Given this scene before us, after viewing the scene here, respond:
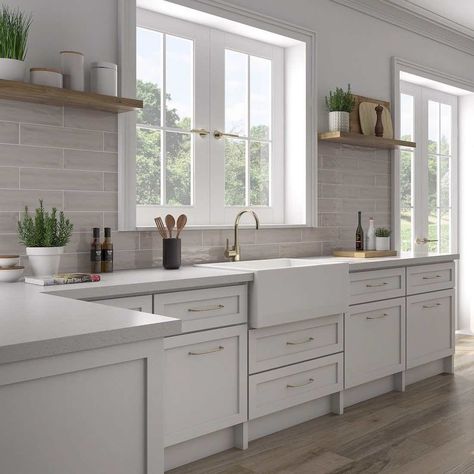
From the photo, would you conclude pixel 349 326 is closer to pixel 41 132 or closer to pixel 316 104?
pixel 316 104

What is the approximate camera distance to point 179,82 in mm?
3533

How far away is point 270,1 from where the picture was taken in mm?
3791

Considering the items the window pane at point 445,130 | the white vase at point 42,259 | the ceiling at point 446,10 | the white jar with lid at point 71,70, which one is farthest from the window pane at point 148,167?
the window pane at point 445,130

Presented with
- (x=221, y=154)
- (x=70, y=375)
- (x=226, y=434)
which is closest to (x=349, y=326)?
(x=226, y=434)

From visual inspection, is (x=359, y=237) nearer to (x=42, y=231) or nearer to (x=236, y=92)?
(x=236, y=92)

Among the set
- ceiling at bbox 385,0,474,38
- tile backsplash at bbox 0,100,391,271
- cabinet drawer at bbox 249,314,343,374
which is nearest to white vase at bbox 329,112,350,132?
tile backsplash at bbox 0,100,391,271

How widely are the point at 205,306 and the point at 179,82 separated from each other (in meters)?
1.46

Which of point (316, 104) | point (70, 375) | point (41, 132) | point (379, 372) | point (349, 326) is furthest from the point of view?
point (316, 104)

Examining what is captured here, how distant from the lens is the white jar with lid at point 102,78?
2828 mm

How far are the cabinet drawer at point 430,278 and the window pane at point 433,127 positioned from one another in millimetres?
1653

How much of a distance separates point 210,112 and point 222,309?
4.59ft

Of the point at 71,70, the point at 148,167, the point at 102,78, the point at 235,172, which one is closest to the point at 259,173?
the point at 235,172

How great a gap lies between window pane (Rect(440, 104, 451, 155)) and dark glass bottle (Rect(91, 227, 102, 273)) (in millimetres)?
3967

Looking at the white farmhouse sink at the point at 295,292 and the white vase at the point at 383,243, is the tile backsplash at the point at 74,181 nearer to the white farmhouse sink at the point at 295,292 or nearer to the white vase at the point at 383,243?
the white farmhouse sink at the point at 295,292
